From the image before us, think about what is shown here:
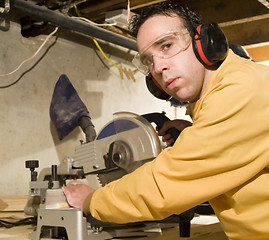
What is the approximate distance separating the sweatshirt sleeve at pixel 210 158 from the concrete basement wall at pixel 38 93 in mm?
1201

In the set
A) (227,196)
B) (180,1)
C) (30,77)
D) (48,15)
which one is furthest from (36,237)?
(180,1)

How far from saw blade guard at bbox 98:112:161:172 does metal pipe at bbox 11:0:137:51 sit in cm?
97

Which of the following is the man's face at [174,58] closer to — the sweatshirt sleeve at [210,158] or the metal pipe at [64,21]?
the sweatshirt sleeve at [210,158]

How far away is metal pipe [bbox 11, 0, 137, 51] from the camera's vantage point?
1.99 m

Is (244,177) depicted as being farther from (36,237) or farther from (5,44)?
(5,44)

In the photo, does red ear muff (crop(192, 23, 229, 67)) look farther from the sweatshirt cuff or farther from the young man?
the sweatshirt cuff

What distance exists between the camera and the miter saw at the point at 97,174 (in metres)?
1.29

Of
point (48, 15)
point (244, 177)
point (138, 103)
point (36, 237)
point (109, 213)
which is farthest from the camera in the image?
point (138, 103)

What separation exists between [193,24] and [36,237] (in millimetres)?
1010

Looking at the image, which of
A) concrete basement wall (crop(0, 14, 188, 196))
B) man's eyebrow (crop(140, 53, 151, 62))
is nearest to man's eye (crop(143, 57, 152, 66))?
man's eyebrow (crop(140, 53, 151, 62))

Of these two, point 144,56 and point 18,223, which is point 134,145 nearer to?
point 144,56

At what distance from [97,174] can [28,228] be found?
17.4 inches

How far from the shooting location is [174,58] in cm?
129

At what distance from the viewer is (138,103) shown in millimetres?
2973
